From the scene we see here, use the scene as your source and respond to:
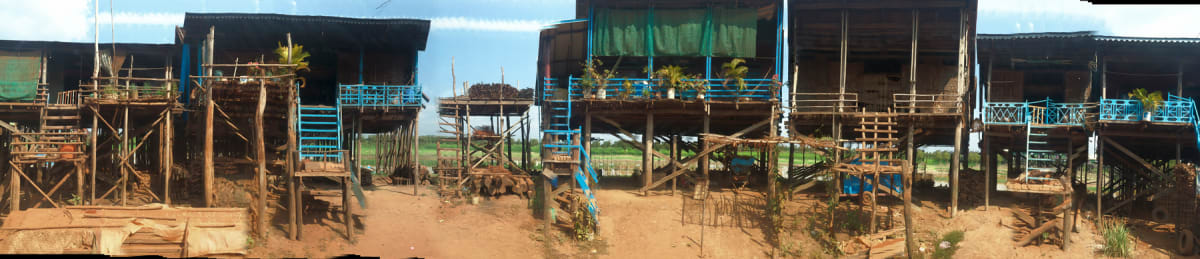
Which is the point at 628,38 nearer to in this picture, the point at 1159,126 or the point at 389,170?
the point at 389,170

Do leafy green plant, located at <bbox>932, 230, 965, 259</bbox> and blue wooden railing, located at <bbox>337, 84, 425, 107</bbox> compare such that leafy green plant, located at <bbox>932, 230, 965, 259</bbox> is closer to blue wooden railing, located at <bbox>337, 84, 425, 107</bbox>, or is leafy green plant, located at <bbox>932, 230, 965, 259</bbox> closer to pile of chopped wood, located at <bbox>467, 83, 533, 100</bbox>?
pile of chopped wood, located at <bbox>467, 83, 533, 100</bbox>

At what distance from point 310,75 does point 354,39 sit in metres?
2.69

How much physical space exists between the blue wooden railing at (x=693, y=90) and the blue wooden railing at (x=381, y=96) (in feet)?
18.1

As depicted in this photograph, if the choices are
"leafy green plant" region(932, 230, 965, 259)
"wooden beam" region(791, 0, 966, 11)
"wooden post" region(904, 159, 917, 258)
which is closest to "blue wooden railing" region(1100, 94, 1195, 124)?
"wooden beam" region(791, 0, 966, 11)

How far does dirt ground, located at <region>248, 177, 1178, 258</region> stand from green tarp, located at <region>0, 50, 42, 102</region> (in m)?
11.2

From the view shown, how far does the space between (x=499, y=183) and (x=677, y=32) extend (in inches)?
302

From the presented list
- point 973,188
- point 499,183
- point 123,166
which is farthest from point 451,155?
point 973,188

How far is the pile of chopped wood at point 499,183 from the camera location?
25.1 metres

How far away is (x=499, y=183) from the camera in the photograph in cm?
2516

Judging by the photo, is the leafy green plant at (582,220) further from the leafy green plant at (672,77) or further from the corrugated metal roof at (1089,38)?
the corrugated metal roof at (1089,38)

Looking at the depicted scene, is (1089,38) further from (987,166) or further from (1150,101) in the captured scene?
(987,166)

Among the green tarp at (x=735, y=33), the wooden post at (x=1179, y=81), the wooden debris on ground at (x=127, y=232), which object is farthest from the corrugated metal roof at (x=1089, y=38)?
the wooden debris on ground at (x=127, y=232)

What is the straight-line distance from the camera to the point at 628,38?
26.7m

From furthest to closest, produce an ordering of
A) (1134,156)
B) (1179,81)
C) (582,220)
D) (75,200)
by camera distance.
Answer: (1179,81) → (1134,156) → (75,200) → (582,220)
